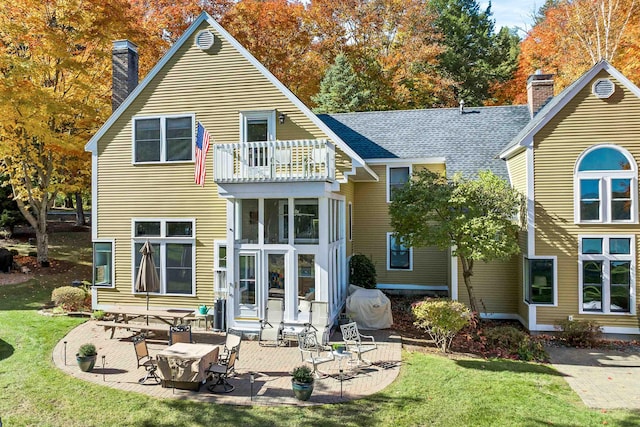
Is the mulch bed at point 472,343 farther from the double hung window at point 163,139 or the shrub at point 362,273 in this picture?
the double hung window at point 163,139

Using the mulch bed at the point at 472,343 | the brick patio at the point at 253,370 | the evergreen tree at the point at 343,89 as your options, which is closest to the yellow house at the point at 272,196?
the mulch bed at the point at 472,343

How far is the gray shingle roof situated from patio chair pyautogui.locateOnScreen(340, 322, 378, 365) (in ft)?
28.6

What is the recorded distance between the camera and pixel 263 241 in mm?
13047

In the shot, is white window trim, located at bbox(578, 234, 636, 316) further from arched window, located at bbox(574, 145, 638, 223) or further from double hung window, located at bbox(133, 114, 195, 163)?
double hung window, located at bbox(133, 114, 195, 163)

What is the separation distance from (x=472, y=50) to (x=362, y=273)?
93.1 feet

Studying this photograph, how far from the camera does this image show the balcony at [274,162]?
12.3 meters

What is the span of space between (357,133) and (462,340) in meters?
11.1

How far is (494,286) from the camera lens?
622 inches

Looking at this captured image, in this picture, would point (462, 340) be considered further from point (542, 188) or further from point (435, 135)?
point (435, 135)

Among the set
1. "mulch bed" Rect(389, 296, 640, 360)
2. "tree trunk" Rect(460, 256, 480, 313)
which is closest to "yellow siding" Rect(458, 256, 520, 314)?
"tree trunk" Rect(460, 256, 480, 313)

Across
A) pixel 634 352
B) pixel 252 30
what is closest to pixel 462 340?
pixel 634 352

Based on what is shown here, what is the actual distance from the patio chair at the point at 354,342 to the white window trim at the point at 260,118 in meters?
6.73

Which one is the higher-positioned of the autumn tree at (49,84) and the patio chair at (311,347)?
the autumn tree at (49,84)

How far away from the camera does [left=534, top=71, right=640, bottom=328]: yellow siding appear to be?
13.4m
